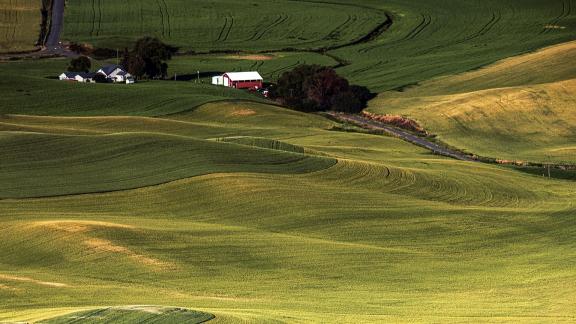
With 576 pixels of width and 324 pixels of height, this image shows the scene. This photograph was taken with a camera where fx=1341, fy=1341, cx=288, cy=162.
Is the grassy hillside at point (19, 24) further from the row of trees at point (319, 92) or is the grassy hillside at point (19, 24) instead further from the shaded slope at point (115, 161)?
the shaded slope at point (115, 161)

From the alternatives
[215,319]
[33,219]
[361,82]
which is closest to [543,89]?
[361,82]

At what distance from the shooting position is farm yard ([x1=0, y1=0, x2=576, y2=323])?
153 feet

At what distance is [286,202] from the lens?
6656 cm

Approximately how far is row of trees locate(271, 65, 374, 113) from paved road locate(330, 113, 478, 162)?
2.15 meters

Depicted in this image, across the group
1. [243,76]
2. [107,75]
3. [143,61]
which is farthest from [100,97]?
[243,76]

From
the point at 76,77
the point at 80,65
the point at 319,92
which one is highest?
the point at 80,65

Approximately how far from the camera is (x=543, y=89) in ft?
394

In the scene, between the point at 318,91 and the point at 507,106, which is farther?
the point at 318,91

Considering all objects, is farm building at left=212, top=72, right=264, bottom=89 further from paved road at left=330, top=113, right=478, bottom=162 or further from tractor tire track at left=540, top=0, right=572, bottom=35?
tractor tire track at left=540, top=0, right=572, bottom=35

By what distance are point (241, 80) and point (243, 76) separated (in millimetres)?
795

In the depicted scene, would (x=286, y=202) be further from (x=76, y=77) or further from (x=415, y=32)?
(x=415, y=32)

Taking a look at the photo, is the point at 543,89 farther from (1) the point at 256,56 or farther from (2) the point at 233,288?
(2) the point at 233,288

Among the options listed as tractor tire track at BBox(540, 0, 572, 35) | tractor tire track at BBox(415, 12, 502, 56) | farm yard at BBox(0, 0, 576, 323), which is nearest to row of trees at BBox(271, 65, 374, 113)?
farm yard at BBox(0, 0, 576, 323)

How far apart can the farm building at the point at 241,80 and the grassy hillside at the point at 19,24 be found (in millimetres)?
26601
